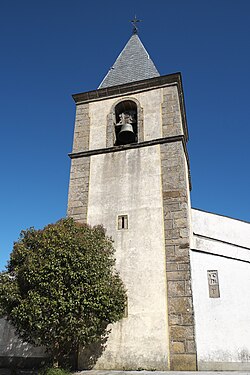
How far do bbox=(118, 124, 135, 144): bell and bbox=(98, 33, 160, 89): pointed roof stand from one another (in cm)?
266

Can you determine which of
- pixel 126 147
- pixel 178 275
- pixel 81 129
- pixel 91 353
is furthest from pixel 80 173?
pixel 91 353

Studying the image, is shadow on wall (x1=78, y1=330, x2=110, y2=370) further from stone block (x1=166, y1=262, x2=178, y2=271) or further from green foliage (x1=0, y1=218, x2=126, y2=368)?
stone block (x1=166, y1=262, x2=178, y2=271)

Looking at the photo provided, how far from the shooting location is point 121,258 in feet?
30.0

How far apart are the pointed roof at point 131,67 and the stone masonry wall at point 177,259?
435cm

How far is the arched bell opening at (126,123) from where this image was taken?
11.8 m

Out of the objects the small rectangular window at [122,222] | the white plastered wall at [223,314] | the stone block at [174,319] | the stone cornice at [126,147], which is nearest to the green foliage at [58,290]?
the stone block at [174,319]

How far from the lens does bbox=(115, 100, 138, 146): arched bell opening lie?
11.8 metres

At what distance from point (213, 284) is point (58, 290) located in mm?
3982

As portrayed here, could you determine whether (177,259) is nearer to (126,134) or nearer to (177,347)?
(177,347)

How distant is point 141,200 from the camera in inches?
391

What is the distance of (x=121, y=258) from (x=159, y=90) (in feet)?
21.8

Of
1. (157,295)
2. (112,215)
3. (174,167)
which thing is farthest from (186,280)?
(174,167)

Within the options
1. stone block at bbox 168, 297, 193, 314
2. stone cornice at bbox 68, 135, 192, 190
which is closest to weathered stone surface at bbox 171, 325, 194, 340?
stone block at bbox 168, 297, 193, 314

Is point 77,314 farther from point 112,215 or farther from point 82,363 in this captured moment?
point 112,215
